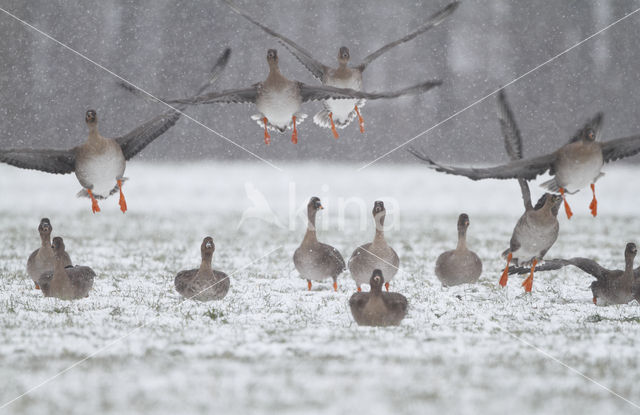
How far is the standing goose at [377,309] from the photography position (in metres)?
7.45

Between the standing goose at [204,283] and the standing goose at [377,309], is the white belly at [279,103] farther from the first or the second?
the standing goose at [377,309]

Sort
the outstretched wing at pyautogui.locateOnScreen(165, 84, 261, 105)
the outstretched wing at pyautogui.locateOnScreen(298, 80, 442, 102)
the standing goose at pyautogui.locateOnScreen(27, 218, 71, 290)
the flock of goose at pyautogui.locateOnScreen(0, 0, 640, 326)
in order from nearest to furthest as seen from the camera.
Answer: the outstretched wing at pyautogui.locateOnScreen(298, 80, 442, 102) → the outstretched wing at pyautogui.locateOnScreen(165, 84, 261, 105) → the flock of goose at pyautogui.locateOnScreen(0, 0, 640, 326) → the standing goose at pyautogui.locateOnScreen(27, 218, 71, 290)

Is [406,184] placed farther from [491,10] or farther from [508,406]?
[508,406]

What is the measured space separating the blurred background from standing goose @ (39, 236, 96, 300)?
30.7 m

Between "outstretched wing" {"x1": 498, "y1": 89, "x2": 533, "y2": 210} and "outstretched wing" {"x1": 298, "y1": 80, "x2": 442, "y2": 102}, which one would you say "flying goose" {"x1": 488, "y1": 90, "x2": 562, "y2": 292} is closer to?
"outstretched wing" {"x1": 498, "y1": 89, "x2": 533, "y2": 210}

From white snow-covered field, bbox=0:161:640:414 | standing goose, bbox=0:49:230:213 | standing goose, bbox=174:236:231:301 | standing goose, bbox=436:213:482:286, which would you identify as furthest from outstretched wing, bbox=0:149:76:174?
standing goose, bbox=436:213:482:286

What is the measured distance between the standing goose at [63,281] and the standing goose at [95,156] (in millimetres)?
764

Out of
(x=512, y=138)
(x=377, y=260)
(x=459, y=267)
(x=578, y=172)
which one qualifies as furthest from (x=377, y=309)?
(x=512, y=138)

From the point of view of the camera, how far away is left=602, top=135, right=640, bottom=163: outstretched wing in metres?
8.18

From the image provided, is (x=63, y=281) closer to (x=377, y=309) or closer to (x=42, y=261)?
(x=42, y=261)

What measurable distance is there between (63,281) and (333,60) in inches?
1238

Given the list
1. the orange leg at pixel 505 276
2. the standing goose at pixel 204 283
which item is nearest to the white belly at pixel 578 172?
the orange leg at pixel 505 276

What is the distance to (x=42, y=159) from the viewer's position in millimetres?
8531

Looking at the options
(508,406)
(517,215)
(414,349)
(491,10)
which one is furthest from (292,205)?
(491,10)
